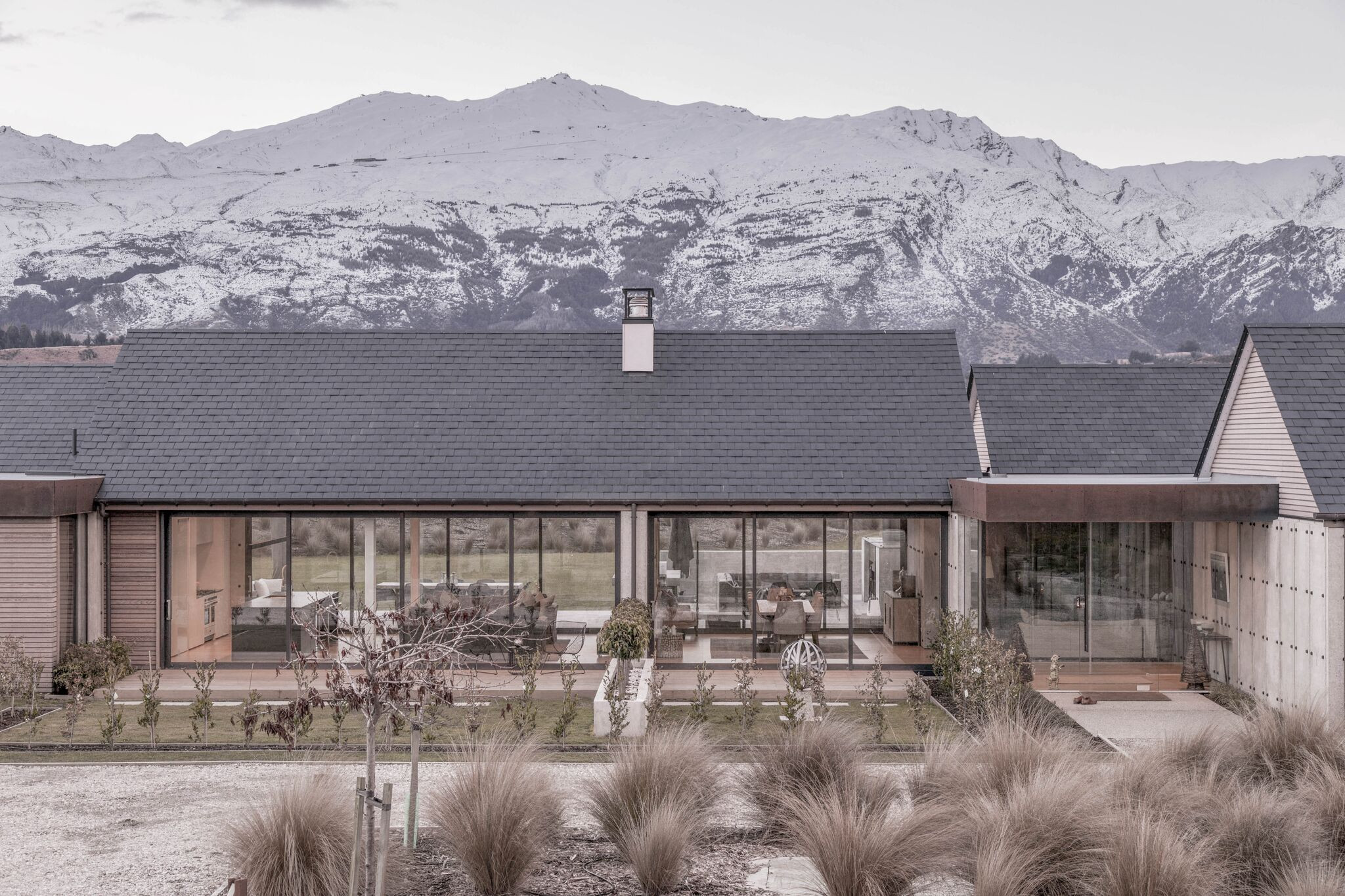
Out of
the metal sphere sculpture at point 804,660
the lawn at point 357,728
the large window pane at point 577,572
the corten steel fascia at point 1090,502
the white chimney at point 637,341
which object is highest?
the white chimney at point 637,341

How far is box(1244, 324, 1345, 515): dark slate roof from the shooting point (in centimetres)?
1302

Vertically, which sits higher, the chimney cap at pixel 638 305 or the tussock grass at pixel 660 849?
the chimney cap at pixel 638 305

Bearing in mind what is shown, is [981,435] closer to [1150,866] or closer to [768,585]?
[768,585]

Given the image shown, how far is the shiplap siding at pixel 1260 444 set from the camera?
44.0ft

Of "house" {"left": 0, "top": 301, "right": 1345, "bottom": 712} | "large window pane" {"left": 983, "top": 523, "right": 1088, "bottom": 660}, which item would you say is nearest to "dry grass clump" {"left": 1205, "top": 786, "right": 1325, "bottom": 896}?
"house" {"left": 0, "top": 301, "right": 1345, "bottom": 712}

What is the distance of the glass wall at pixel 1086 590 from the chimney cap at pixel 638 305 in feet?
21.0

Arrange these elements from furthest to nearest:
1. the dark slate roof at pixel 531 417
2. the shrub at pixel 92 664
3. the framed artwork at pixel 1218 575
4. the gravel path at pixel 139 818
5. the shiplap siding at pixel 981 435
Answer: the shiplap siding at pixel 981 435, the dark slate roof at pixel 531 417, the framed artwork at pixel 1218 575, the shrub at pixel 92 664, the gravel path at pixel 139 818

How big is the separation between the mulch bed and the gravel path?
7.9 inches

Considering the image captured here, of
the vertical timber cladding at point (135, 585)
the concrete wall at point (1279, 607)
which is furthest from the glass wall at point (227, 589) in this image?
the concrete wall at point (1279, 607)

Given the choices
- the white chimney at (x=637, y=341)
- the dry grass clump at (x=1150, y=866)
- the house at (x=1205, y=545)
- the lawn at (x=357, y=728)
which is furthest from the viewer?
the white chimney at (x=637, y=341)

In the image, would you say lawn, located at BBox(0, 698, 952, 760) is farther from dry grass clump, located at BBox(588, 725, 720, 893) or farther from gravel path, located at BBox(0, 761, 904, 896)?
dry grass clump, located at BBox(588, 725, 720, 893)

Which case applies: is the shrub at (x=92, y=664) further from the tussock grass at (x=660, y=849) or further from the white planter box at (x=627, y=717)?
the tussock grass at (x=660, y=849)

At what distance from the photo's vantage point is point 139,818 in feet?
30.2

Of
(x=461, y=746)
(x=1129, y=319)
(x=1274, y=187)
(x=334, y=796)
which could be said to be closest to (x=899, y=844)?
(x=334, y=796)
